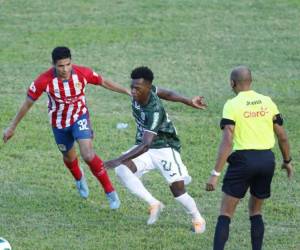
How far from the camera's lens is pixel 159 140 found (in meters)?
12.2

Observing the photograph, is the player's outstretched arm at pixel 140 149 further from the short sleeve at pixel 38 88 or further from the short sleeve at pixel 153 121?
the short sleeve at pixel 38 88

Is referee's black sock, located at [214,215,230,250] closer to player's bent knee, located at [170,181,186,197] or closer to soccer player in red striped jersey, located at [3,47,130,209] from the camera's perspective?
player's bent knee, located at [170,181,186,197]

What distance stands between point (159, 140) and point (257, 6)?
13730 mm

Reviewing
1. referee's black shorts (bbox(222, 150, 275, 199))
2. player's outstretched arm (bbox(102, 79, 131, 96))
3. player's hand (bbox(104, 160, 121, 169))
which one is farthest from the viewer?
player's outstretched arm (bbox(102, 79, 131, 96))

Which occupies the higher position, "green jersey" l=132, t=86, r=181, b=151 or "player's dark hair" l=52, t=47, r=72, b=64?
"player's dark hair" l=52, t=47, r=72, b=64

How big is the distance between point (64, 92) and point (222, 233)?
3124mm

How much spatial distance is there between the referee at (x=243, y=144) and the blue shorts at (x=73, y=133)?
2767 mm

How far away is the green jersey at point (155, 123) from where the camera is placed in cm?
1188

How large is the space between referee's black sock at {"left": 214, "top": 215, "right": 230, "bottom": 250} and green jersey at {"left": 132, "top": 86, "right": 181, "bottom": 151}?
166cm

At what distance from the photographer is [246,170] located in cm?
1039

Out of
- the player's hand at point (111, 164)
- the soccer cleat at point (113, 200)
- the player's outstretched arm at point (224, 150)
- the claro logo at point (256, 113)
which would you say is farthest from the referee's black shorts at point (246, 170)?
the soccer cleat at point (113, 200)

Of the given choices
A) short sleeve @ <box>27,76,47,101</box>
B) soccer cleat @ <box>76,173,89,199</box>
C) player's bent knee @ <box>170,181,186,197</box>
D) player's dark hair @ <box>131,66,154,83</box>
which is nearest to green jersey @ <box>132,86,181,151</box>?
player's dark hair @ <box>131,66,154,83</box>

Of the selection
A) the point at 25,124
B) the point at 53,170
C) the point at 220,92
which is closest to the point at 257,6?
the point at 220,92

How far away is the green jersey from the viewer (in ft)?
39.0
